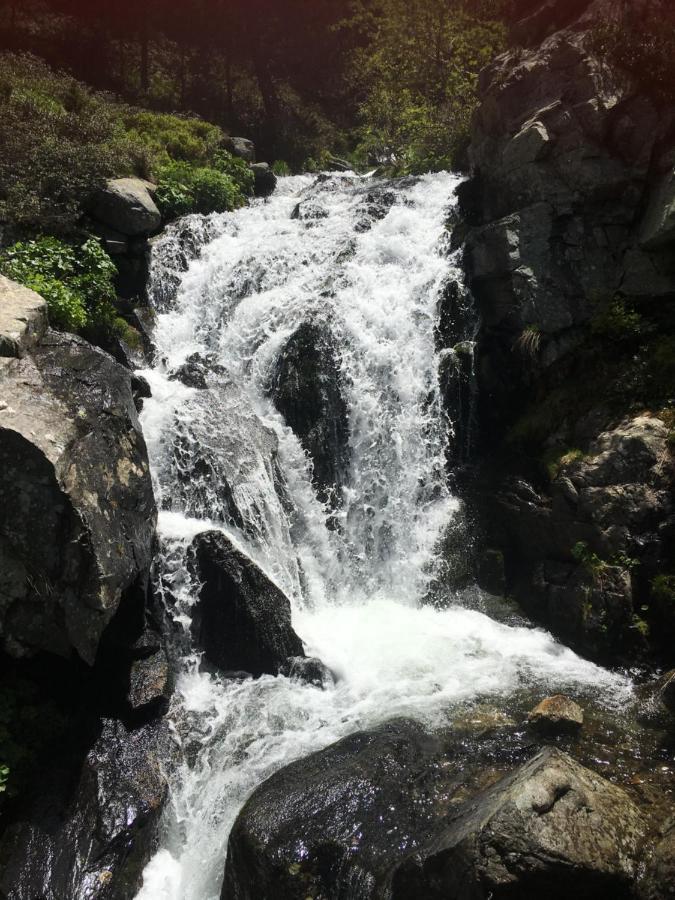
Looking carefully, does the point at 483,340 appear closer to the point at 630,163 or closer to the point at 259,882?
the point at 630,163

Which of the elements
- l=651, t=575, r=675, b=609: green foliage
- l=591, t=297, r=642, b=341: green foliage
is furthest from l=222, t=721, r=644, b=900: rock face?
l=591, t=297, r=642, b=341: green foliage

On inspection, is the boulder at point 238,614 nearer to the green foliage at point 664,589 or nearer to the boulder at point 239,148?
the green foliage at point 664,589

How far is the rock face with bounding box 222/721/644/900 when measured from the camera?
4449mm

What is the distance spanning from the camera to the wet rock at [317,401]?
1230cm

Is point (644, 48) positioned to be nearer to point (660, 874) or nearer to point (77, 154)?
point (77, 154)

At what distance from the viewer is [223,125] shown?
2986 centimetres

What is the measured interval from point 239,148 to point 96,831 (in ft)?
82.1

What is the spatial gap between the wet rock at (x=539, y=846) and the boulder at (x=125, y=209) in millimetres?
14545

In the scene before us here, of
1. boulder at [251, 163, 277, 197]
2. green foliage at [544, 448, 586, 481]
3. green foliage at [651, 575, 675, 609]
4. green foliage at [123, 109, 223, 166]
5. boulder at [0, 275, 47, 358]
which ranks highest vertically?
green foliage at [123, 109, 223, 166]

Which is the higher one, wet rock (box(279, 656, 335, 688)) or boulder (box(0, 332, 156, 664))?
boulder (box(0, 332, 156, 664))

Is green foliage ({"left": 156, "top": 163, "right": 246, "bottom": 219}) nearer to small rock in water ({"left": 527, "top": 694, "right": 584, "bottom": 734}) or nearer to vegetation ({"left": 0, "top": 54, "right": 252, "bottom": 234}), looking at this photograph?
vegetation ({"left": 0, "top": 54, "right": 252, "bottom": 234})

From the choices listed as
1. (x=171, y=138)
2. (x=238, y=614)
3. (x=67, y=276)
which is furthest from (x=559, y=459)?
(x=171, y=138)

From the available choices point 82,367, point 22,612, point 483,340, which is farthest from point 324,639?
point 483,340

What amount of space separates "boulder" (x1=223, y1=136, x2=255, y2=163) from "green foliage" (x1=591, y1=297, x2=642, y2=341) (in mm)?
18160
